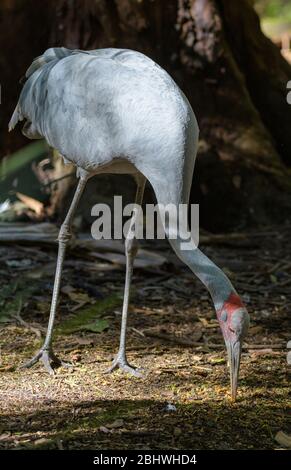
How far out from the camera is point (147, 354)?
548 centimetres

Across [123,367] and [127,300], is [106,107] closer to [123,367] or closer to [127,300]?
[127,300]

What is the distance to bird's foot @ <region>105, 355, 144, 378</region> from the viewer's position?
5082mm

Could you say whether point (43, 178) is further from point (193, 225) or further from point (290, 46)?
point (290, 46)

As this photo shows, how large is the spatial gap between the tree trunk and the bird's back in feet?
8.28

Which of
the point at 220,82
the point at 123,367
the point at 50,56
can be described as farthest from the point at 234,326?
the point at 220,82

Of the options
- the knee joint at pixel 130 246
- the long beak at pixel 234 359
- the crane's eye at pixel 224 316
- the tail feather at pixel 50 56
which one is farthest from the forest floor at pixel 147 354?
the tail feather at pixel 50 56

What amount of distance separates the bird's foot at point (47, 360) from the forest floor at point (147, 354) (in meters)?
0.08

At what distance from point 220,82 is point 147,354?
3933 millimetres

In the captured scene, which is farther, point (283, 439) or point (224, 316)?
point (224, 316)

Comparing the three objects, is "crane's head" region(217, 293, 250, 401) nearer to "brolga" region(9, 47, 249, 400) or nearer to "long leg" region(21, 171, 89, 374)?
"brolga" region(9, 47, 249, 400)

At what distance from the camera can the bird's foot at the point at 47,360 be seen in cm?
514

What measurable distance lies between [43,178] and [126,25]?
181 cm
